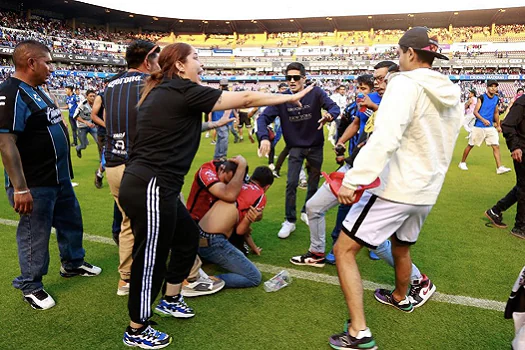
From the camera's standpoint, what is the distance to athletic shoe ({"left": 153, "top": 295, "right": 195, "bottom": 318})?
2959 millimetres

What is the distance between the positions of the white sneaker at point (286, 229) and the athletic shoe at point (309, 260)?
783 mm

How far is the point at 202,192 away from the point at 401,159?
184cm

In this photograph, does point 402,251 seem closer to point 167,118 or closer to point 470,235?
point 167,118

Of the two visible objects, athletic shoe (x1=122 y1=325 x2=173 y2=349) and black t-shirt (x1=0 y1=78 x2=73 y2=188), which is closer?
athletic shoe (x1=122 y1=325 x2=173 y2=349)

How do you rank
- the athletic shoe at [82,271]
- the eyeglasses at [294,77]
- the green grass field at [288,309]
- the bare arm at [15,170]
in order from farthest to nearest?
the eyeglasses at [294,77], the athletic shoe at [82,271], the bare arm at [15,170], the green grass field at [288,309]

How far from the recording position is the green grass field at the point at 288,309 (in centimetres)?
270

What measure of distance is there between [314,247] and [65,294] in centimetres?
237

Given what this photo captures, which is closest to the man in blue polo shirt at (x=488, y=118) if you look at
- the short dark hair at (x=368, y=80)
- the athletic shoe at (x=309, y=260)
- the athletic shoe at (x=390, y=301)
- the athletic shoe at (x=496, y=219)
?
the athletic shoe at (x=496, y=219)

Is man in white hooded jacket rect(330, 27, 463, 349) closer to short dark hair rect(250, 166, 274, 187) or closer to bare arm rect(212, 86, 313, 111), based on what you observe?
bare arm rect(212, 86, 313, 111)

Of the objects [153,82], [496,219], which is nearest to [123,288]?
[153,82]

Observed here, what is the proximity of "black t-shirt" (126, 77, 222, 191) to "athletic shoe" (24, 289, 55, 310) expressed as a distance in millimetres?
1596

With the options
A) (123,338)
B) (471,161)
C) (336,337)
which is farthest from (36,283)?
(471,161)

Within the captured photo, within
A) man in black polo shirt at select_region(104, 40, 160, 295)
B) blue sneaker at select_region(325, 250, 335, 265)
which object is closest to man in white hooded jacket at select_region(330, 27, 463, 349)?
blue sneaker at select_region(325, 250, 335, 265)

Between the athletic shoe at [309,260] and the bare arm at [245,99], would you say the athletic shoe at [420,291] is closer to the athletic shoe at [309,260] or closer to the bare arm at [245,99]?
the athletic shoe at [309,260]
